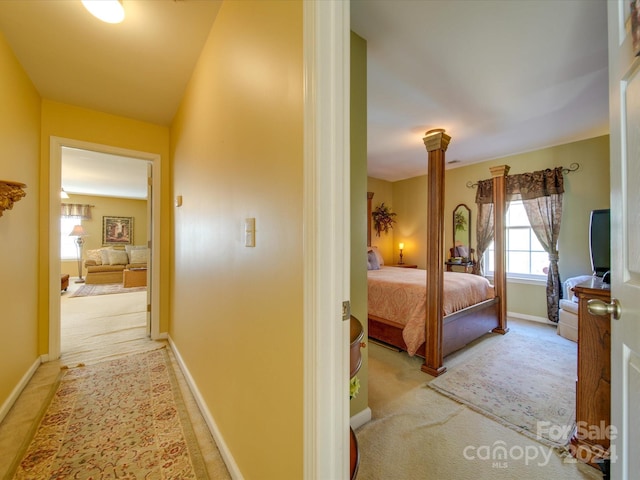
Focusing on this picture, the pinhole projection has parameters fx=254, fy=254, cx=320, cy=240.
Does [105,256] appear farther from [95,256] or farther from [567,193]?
[567,193]

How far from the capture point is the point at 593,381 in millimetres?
1356

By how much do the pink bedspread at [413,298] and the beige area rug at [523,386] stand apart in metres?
0.45

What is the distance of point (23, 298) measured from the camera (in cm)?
203

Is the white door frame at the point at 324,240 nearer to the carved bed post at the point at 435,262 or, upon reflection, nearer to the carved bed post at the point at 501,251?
the carved bed post at the point at 435,262

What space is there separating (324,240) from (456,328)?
2.51 metres

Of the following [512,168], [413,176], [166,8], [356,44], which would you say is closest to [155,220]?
[166,8]

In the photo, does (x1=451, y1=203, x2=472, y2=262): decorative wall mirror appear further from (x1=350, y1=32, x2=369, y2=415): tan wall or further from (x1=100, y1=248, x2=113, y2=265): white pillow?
(x1=100, y1=248, x2=113, y2=265): white pillow

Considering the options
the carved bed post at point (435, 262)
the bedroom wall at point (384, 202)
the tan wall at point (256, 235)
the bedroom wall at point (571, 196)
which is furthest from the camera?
the bedroom wall at point (384, 202)

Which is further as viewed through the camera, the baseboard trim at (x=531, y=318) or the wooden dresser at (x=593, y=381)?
the baseboard trim at (x=531, y=318)

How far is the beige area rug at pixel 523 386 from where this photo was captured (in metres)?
1.68

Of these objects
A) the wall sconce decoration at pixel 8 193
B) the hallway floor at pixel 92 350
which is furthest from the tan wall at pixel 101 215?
the wall sconce decoration at pixel 8 193

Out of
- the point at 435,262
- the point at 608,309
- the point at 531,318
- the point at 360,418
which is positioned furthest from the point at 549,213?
the point at 360,418

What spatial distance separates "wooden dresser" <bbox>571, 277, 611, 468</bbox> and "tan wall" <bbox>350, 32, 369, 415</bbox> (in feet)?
3.77

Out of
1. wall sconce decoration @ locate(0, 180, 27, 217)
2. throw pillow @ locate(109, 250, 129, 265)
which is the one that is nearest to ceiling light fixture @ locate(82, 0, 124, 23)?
wall sconce decoration @ locate(0, 180, 27, 217)
